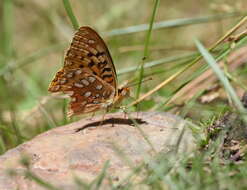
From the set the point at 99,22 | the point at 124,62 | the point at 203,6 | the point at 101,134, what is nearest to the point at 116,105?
the point at 101,134

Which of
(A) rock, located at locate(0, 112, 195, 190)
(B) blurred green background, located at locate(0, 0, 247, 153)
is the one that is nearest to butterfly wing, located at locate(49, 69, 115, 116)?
(A) rock, located at locate(0, 112, 195, 190)

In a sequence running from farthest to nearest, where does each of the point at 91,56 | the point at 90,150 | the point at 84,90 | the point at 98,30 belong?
the point at 98,30 < the point at 84,90 < the point at 91,56 < the point at 90,150

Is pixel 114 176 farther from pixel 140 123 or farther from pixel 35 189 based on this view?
pixel 140 123

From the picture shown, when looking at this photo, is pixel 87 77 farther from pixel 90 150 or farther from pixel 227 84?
pixel 227 84

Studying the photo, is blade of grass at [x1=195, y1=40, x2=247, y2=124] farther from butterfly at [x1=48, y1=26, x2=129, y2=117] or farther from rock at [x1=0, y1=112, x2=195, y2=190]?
butterfly at [x1=48, y1=26, x2=129, y2=117]

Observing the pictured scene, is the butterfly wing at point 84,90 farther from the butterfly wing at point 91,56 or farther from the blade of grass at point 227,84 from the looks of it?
the blade of grass at point 227,84


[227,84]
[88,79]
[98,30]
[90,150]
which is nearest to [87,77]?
[88,79]

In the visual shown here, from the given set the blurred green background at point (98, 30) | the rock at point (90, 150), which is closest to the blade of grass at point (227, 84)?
the rock at point (90, 150)
